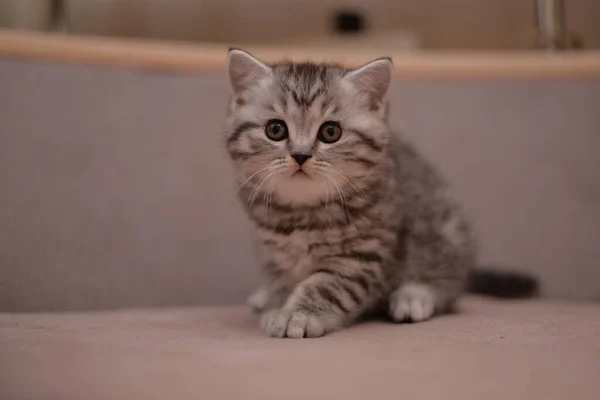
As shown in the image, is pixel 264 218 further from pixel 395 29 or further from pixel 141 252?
pixel 395 29

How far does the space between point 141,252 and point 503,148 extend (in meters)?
1.18

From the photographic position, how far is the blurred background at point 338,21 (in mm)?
2355

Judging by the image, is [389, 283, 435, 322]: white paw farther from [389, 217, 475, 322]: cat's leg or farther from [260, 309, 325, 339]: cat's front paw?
[260, 309, 325, 339]: cat's front paw

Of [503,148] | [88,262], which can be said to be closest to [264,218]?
[88,262]

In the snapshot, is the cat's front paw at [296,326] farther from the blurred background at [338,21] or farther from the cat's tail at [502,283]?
the blurred background at [338,21]

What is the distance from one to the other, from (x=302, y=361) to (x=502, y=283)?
92 cm

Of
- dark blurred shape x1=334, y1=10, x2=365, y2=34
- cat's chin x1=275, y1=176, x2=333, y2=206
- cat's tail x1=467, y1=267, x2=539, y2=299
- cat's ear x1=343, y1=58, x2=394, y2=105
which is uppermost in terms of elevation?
dark blurred shape x1=334, y1=10, x2=365, y2=34

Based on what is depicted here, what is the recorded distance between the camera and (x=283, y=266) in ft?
4.31

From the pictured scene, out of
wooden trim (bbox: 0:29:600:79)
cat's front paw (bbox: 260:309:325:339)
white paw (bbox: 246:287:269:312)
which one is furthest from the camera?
wooden trim (bbox: 0:29:600:79)

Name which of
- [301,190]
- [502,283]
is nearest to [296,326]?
[301,190]

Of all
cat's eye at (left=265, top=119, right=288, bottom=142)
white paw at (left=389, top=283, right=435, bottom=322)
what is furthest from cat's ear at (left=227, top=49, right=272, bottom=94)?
white paw at (left=389, top=283, right=435, bottom=322)

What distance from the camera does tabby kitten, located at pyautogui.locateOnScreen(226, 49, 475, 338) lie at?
1197 mm

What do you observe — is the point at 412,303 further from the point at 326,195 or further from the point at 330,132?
the point at 330,132

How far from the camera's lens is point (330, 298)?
119cm
